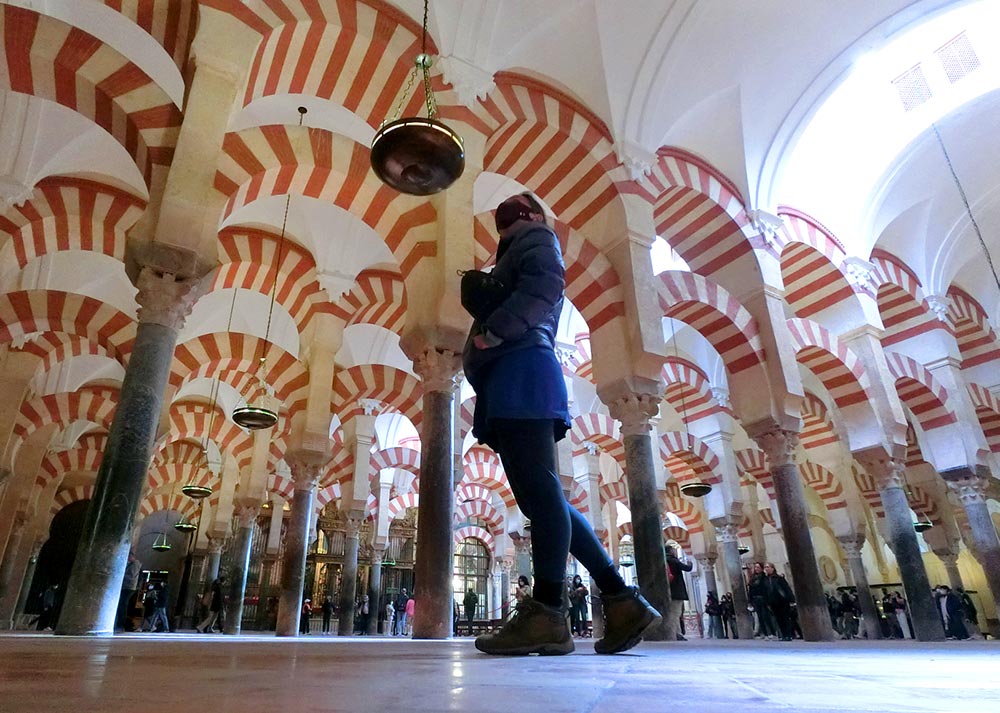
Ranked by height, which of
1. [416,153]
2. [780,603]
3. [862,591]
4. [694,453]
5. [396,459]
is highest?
[396,459]

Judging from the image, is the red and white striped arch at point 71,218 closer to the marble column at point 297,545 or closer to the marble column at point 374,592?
the marble column at point 297,545

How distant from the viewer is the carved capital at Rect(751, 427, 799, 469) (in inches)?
293

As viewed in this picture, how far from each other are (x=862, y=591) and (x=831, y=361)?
5166 millimetres

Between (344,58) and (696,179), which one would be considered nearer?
(344,58)

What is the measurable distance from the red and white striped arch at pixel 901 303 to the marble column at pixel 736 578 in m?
4.57

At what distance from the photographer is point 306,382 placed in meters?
8.27

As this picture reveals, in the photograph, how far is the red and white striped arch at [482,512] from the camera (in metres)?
19.8

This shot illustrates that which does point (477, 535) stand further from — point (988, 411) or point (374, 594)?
point (988, 411)

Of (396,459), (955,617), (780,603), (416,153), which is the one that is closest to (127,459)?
(416,153)

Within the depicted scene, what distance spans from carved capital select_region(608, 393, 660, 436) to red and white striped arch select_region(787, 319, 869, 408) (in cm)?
391

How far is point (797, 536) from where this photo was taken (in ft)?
23.1

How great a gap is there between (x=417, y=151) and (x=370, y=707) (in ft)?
11.9

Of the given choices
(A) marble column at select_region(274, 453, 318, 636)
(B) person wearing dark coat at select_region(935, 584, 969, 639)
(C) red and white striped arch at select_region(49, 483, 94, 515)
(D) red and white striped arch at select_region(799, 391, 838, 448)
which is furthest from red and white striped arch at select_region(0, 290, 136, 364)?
(B) person wearing dark coat at select_region(935, 584, 969, 639)

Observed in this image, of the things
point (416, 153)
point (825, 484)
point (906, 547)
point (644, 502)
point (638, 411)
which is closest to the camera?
point (416, 153)
